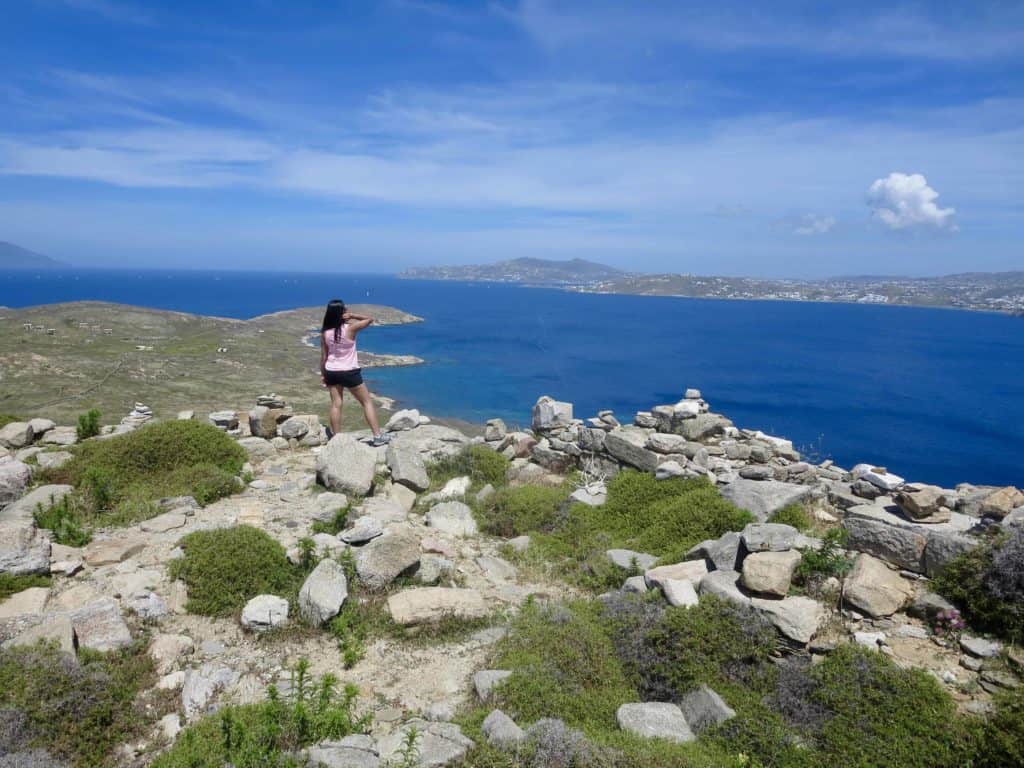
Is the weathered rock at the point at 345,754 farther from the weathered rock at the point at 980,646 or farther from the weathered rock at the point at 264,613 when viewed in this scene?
the weathered rock at the point at 980,646

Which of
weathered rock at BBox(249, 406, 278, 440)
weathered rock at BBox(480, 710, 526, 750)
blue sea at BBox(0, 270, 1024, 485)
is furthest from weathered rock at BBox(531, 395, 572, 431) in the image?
blue sea at BBox(0, 270, 1024, 485)

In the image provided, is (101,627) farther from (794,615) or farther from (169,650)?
(794,615)

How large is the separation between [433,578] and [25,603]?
16.2 ft

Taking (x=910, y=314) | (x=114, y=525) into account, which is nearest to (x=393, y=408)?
(x=114, y=525)

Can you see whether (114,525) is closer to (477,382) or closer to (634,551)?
(634,551)

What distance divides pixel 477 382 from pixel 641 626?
3074 inches

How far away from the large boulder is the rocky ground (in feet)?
0.11

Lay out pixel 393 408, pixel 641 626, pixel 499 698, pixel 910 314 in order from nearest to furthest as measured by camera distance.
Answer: pixel 499 698, pixel 641 626, pixel 393 408, pixel 910 314

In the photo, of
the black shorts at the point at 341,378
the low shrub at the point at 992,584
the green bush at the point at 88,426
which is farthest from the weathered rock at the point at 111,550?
the low shrub at the point at 992,584

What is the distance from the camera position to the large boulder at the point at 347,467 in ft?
35.9

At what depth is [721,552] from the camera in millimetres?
8359

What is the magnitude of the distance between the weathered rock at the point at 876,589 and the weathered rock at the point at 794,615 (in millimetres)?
465

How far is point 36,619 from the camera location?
254 inches

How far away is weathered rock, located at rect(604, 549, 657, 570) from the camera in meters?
8.96
